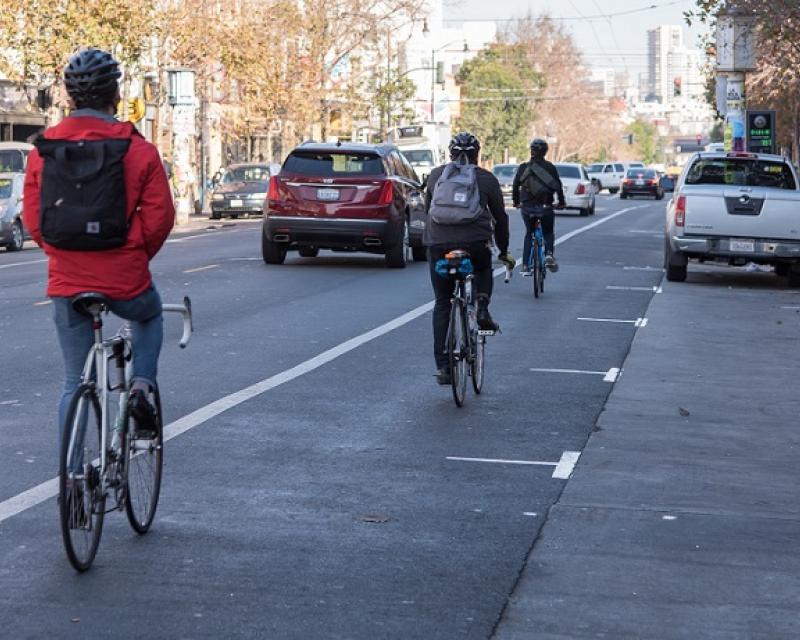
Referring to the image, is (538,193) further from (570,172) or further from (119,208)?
(570,172)

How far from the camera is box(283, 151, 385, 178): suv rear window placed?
26.0m

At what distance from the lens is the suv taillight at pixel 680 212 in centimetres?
2370

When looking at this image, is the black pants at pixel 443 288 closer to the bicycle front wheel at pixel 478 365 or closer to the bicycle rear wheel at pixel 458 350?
the bicycle rear wheel at pixel 458 350

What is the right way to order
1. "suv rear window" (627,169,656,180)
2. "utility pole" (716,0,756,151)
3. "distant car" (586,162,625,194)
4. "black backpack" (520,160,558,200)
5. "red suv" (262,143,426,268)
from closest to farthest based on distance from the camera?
"black backpack" (520,160,558,200)
"red suv" (262,143,426,268)
"utility pole" (716,0,756,151)
"suv rear window" (627,169,656,180)
"distant car" (586,162,625,194)

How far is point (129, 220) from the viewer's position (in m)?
6.73

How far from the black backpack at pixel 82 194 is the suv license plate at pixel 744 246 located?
17808mm

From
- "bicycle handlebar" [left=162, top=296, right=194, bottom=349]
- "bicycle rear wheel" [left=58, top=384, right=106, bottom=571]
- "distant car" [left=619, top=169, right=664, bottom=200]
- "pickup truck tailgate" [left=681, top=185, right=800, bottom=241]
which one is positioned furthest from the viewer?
"distant car" [left=619, top=169, right=664, bottom=200]

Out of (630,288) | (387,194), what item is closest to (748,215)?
(630,288)

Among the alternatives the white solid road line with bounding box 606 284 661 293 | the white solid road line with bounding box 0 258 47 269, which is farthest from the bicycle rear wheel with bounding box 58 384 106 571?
the white solid road line with bounding box 0 258 47 269

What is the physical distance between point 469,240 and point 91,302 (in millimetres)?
5453

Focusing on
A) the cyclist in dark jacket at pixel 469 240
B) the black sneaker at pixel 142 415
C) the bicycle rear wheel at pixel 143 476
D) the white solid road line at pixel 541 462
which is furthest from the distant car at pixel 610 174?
the black sneaker at pixel 142 415

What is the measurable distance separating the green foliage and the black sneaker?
115m

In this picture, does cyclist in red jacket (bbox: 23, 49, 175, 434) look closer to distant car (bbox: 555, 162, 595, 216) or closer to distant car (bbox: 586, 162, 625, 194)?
distant car (bbox: 555, 162, 595, 216)

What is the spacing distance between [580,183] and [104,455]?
45.6m
